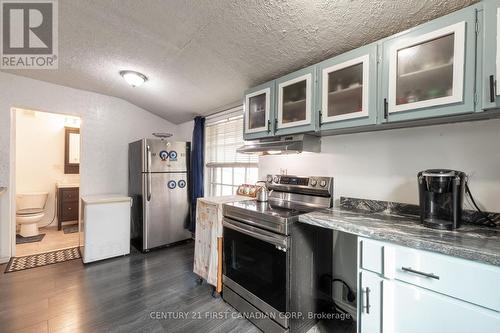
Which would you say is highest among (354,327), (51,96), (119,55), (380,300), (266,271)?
(119,55)

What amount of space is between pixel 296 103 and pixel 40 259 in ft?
12.3

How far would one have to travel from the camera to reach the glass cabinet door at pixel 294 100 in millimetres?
1750

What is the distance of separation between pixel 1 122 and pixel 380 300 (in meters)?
4.36

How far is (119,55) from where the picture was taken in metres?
2.22

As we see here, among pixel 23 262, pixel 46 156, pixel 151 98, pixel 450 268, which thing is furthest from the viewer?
pixel 46 156

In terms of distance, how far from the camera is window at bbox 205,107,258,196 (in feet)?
9.82

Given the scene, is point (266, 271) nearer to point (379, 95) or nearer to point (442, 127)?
point (379, 95)

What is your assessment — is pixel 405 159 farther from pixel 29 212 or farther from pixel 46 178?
pixel 46 178

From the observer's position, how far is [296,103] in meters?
1.89

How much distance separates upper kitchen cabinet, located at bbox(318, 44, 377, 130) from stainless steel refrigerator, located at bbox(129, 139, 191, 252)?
2.51m

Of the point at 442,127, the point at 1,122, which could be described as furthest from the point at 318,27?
the point at 1,122

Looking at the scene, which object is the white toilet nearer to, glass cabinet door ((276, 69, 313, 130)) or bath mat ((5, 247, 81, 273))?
bath mat ((5, 247, 81, 273))

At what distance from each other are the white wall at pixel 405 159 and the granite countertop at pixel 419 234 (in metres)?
0.23

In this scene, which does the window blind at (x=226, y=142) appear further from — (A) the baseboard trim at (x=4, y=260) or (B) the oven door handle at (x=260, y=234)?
(A) the baseboard trim at (x=4, y=260)
